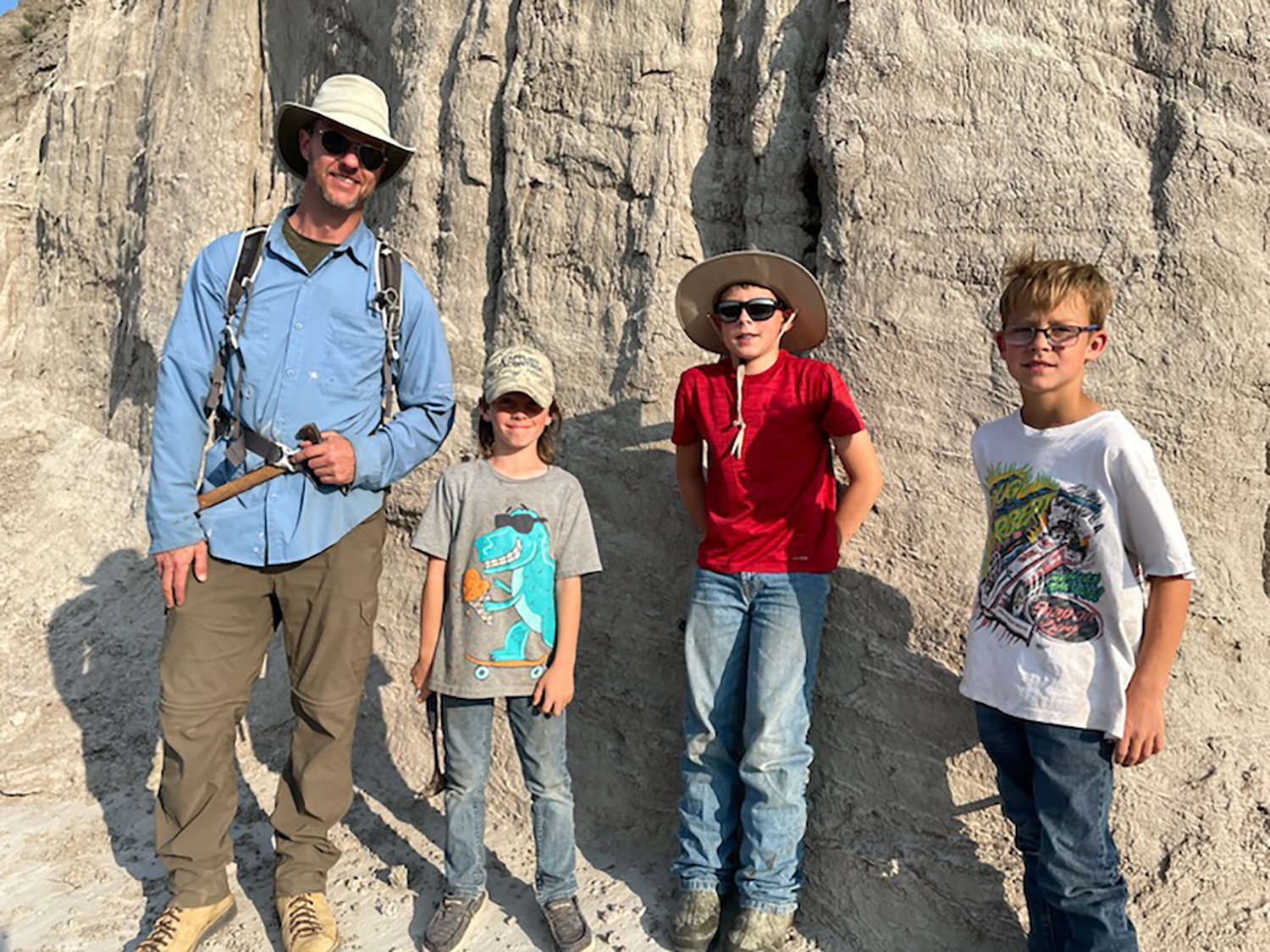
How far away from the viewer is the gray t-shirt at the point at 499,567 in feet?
8.83

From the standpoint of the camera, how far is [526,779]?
110 inches

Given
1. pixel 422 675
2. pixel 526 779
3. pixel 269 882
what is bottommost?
pixel 269 882

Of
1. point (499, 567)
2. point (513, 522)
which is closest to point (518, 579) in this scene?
point (499, 567)

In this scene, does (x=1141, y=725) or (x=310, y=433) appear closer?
(x=1141, y=725)

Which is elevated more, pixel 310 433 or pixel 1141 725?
pixel 310 433

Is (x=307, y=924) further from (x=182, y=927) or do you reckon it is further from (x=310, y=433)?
(x=310, y=433)

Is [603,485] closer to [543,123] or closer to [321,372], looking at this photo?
[321,372]

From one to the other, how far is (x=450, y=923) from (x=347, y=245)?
6.74 feet

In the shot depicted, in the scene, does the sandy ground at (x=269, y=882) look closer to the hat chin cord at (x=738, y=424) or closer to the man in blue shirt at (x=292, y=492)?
the man in blue shirt at (x=292, y=492)

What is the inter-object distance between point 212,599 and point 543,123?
2.12m

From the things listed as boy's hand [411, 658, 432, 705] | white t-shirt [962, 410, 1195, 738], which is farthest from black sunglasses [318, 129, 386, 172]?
white t-shirt [962, 410, 1195, 738]

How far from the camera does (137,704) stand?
416cm

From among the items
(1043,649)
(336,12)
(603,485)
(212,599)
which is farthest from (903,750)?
(336,12)

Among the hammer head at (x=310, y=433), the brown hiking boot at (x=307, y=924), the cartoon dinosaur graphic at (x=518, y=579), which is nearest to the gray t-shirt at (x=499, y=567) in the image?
the cartoon dinosaur graphic at (x=518, y=579)
